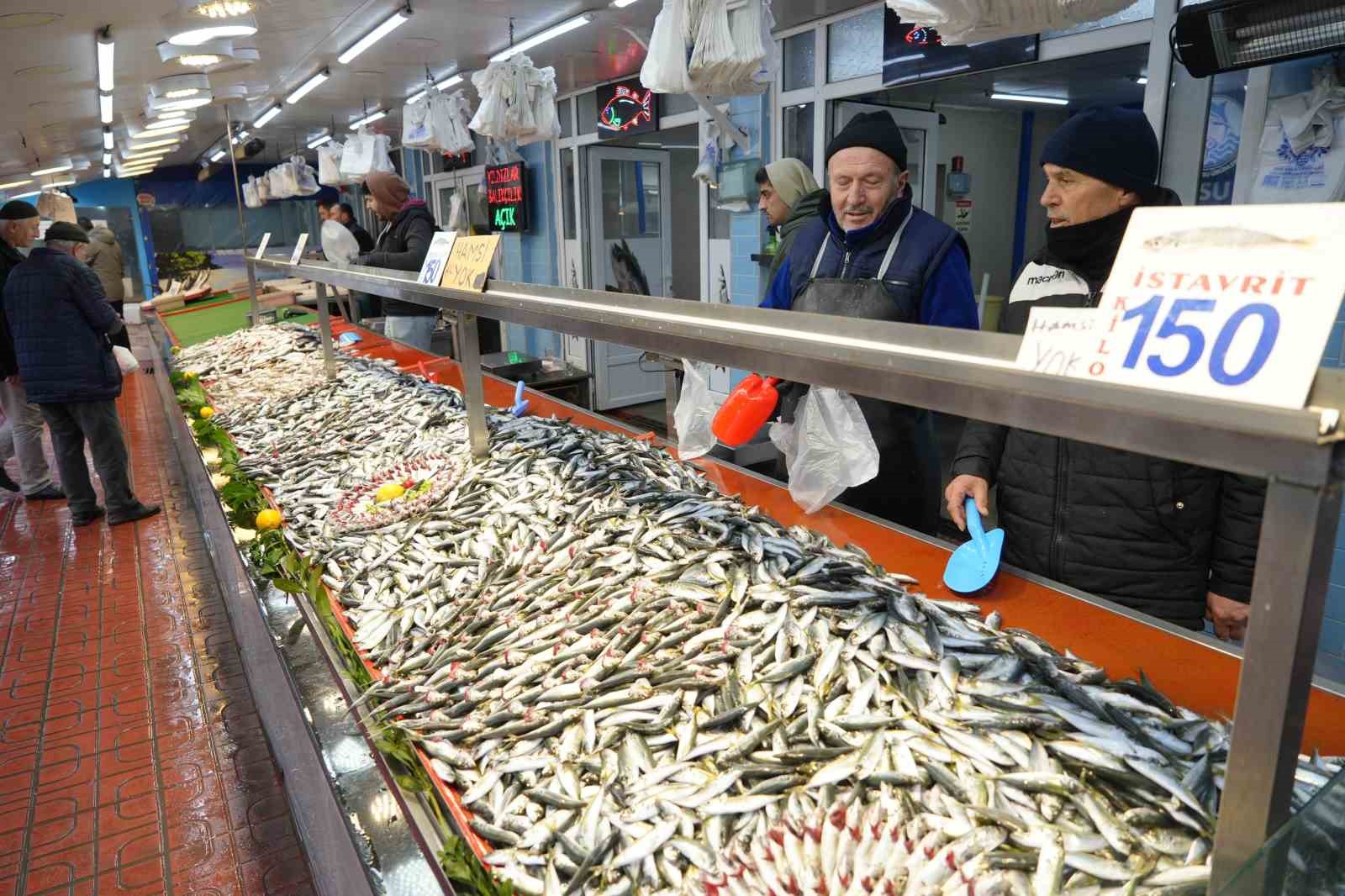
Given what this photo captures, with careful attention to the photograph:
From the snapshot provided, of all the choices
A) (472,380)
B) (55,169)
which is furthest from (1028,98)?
(55,169)

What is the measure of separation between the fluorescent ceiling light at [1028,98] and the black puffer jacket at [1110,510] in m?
7.39

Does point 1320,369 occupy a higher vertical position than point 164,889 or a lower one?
higher

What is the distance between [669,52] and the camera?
4.25 m

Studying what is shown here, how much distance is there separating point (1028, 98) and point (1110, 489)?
27.7 ft

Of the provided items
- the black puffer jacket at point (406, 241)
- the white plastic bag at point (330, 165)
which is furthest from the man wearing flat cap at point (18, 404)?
the white plastic bag at point (330, 165)

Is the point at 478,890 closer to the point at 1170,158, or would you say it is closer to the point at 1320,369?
the point at 1320,369

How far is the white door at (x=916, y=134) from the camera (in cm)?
629

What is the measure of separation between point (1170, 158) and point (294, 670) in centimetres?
431

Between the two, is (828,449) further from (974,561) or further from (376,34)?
(376,34)

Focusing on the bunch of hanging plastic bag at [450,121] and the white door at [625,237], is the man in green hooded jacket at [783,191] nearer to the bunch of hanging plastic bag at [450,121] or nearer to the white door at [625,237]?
the bunch of hanging plastic bag at [450,121]

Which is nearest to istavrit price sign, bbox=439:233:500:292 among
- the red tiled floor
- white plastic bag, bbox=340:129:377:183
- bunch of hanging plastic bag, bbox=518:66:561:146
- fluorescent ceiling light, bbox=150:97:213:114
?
the red tiled floor

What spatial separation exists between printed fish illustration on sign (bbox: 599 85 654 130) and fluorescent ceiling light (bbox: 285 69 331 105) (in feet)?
10.5

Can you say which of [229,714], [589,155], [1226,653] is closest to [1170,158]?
[1226,653]

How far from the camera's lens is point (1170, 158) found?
3877mm
